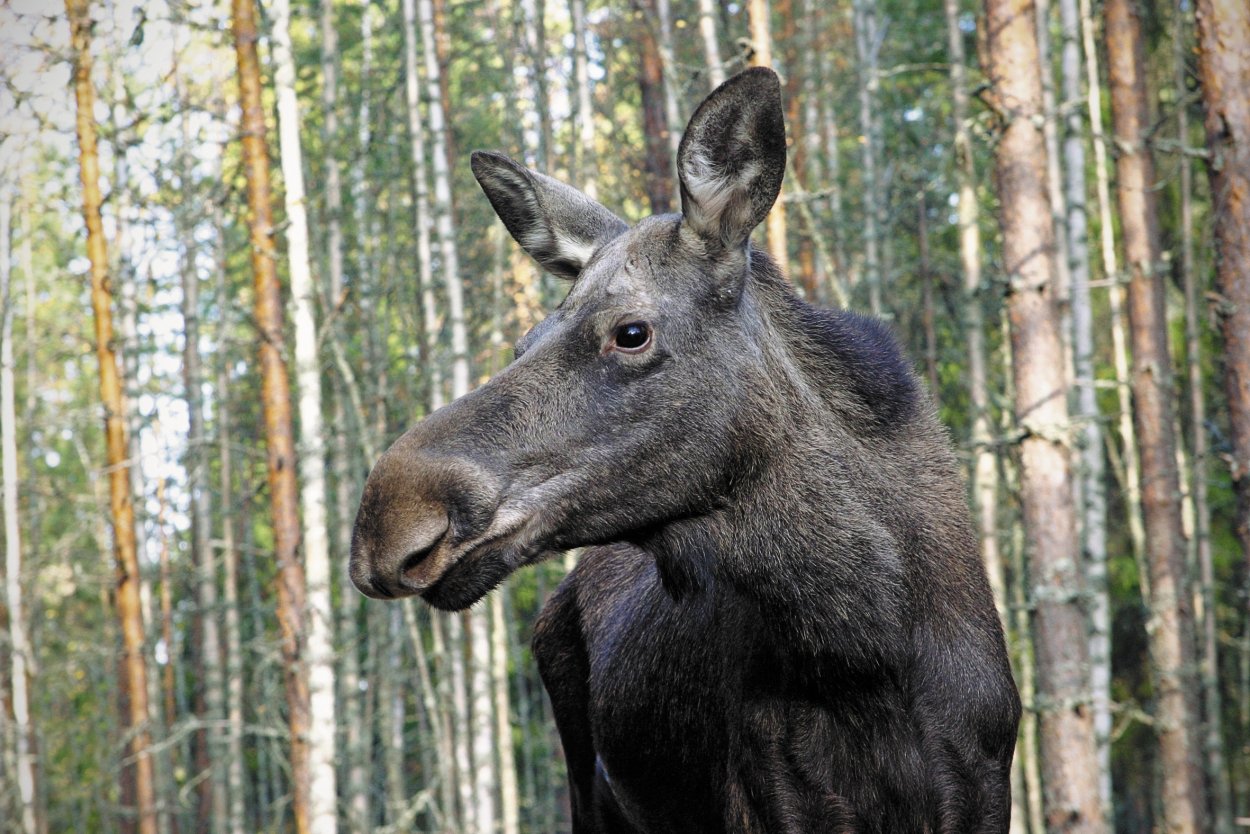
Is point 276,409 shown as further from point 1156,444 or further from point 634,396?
point 1156,444

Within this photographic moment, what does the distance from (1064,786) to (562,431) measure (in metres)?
6.09

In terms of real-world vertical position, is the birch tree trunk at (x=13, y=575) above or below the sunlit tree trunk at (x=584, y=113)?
below

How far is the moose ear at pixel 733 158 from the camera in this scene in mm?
3527

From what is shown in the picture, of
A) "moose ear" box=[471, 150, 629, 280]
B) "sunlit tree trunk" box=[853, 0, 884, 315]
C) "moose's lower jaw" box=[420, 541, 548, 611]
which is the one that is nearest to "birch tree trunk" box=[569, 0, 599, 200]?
"sunlit tree trunk" box=[853, 0, 884, 315]

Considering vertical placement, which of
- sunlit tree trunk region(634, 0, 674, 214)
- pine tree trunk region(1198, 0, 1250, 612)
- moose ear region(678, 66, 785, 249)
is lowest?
moose ear region(678, 66, 785, 249)

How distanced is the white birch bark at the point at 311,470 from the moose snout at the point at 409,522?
6861mm

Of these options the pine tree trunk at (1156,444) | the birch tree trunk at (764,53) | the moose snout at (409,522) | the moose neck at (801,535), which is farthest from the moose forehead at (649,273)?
the pine tree trunk at (1156,444)

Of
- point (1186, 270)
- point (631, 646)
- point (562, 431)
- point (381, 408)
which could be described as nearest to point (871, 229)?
point (1186, 270)

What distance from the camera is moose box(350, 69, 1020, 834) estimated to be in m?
3.50

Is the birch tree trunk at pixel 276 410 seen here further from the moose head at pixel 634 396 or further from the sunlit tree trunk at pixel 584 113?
the moose head at pixel 634 396

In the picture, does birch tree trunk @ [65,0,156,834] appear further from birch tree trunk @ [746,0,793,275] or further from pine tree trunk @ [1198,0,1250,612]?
pine tree trunk @ [1198,0,1250,612]

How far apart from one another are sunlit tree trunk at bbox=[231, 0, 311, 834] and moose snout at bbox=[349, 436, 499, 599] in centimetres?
723

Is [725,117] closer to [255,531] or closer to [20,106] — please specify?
[20,106]

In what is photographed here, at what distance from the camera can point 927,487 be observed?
13.0 ft
